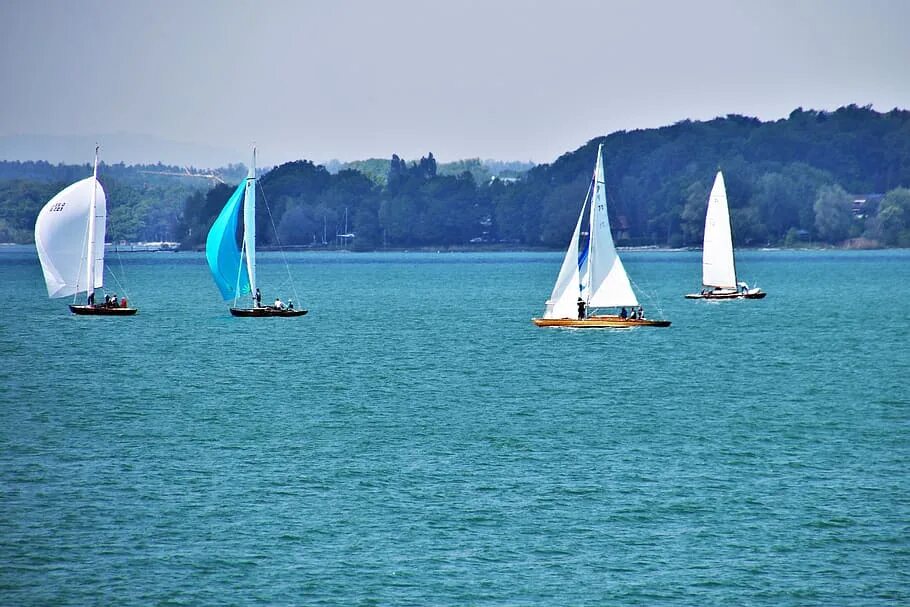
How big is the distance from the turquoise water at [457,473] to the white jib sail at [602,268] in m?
2.43

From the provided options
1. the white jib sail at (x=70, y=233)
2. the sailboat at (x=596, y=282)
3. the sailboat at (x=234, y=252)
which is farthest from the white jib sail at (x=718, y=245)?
the white jib sail at (x=70, y=233)

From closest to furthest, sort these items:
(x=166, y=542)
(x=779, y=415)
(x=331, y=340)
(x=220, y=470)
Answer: (x=166, y=542), (x=220, y=470), (x=779, y=415), (x=331, y=340)

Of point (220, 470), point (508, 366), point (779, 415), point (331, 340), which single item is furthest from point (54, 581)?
point (331, 340)

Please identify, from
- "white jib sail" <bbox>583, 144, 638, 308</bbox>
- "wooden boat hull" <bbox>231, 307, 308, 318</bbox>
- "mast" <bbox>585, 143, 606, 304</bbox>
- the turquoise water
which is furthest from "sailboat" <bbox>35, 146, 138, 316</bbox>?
"white jib sail" <bbox>583, 144, 638, 308</bbox>

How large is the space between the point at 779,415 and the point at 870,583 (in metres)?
21.0

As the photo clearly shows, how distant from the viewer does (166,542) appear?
3027cm

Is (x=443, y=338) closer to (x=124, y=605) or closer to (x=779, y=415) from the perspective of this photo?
(x=779, y=415)

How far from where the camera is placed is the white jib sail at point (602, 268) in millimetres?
74938

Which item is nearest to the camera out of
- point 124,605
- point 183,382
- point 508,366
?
point 124,605

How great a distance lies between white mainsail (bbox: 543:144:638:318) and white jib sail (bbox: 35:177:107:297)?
1144 inches

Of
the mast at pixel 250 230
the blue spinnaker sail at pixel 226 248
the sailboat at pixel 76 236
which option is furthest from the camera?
the sailboat at pixel 76 236

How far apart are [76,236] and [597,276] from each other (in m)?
32.6

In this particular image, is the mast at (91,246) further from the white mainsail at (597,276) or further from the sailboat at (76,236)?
the white mainsail at (597,276)

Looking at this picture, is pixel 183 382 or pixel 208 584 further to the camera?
pixel 183 382
